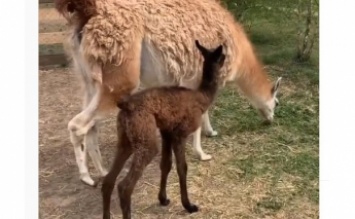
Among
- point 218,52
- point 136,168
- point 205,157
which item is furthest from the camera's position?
point 205,157

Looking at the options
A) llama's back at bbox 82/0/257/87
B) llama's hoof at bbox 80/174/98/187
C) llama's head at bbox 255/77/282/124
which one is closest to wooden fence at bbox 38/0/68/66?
llama's back at bbox 82/0/257/87

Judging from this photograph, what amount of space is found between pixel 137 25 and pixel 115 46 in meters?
0.19

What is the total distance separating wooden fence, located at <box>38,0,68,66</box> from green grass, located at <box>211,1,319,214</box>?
1.06m

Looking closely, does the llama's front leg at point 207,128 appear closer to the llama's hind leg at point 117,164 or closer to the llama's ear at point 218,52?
the llama's ear at point 218,52

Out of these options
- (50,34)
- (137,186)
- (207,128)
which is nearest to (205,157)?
(207,128)

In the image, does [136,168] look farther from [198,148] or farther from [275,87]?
[275,87]

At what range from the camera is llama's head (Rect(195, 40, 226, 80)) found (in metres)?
2.84

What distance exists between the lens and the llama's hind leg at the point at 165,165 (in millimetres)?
2910

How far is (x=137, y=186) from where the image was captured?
10.5ft

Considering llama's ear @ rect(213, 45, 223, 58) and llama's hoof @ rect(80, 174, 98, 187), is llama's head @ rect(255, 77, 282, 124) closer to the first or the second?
llama's ear @ rect(213, 45, 223, 58)

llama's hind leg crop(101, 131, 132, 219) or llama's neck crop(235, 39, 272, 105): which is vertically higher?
llama's neck crop(235, 39, 272, 105)

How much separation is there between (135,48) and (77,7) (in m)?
0.35
